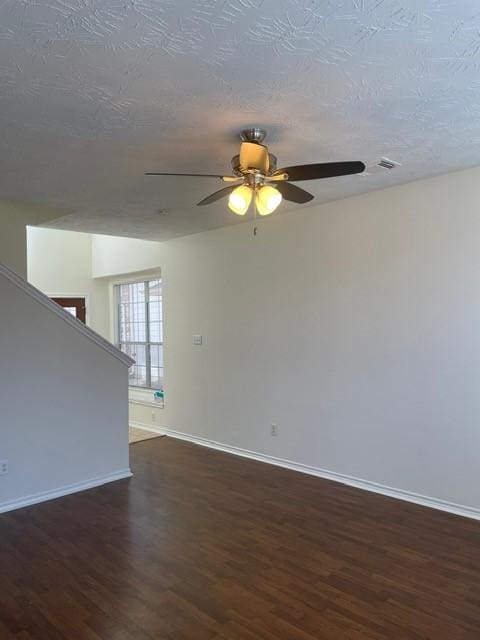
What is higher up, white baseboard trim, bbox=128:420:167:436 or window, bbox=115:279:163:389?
window, bbox=115:279:163:389

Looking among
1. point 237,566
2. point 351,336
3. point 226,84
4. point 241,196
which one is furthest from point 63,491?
point 226,84

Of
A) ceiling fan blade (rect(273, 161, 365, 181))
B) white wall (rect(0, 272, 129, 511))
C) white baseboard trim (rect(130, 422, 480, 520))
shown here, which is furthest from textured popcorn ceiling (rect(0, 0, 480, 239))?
white baseboard trim (rect(130, 422, 480, 520))

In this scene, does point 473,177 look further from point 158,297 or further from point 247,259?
point 158,297

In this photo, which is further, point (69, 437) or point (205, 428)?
point (205, 428)

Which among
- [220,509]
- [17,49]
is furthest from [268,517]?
[17,49]

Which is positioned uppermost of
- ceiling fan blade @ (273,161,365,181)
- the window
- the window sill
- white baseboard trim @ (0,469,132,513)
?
ceiling fan blade @ (273,161,365,181)

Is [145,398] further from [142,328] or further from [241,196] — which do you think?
[241,196]

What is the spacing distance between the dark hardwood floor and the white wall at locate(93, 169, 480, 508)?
1.58 ft

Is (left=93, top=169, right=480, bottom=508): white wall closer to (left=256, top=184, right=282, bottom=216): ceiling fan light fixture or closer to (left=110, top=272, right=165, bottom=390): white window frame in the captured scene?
(left=110, top=272, right=165, bottom=390): white window frame

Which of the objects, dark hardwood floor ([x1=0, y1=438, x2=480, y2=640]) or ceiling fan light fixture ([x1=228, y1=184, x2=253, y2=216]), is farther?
ceiling fan light fixture ([x1=228, y1=184, x2=253, y2=216])

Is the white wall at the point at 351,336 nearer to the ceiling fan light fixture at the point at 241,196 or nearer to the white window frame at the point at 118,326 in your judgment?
the white window frame at the point at 118,326

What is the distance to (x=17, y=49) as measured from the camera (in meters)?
1.83

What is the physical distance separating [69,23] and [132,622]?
8.40ft

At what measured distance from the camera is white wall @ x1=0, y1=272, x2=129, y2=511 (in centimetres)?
376
